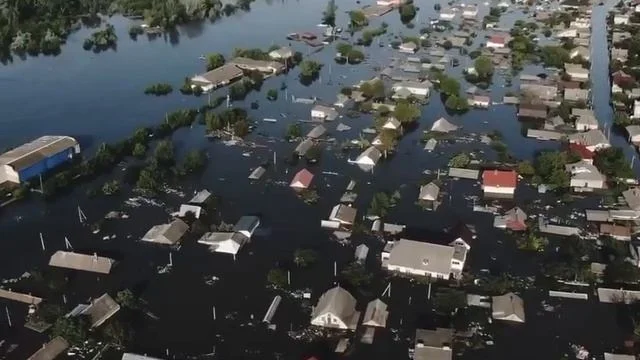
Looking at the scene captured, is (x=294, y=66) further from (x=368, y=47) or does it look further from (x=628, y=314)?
(x=628, y=314)

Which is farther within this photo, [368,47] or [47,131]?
[368,47]

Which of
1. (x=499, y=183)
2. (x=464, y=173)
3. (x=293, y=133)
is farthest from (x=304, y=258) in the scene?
(x=293, y=133)

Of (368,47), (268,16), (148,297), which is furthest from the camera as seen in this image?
(268,16)

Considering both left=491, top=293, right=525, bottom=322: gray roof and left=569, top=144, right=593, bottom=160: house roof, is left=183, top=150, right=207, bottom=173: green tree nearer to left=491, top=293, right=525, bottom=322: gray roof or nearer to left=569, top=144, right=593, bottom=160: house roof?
left=491, top=293, right=525, bottom=322: gray roof

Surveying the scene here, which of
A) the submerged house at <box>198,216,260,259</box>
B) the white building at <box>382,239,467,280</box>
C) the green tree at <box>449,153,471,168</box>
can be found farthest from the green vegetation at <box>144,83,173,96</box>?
the white building at <box>382,239,467,280</box>

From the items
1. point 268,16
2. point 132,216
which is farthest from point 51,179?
point 268,16

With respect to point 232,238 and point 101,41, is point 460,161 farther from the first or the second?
point 101,41
